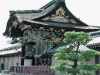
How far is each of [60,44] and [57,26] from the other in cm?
180

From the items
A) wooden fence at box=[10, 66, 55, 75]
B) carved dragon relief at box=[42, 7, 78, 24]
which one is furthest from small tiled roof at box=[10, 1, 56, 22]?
wooden fence at box=[10, 66, 55, 75]

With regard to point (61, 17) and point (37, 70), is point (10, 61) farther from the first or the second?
point (37, 70)

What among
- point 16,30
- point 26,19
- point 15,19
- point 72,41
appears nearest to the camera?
point 72,41

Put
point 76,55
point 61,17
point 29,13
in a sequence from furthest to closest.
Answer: point 29,13
point 61,17
point 76,55

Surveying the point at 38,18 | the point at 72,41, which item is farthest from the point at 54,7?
the point at 72,41

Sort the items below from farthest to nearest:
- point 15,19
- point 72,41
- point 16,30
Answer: point 16,30 → point 15,19 → point 72,41

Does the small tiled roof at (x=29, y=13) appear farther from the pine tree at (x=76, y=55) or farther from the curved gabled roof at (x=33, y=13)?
the pine tree at (x=76, y=55)

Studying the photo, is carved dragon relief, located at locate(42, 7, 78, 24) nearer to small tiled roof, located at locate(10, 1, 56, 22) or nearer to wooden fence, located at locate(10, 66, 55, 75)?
small tiled roof, located at locate(10, 1, 56, 22)

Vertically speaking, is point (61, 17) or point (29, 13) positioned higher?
point (29, 13)

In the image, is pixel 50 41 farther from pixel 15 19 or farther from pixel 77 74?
pixel 77 74

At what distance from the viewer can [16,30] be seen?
89.8ft

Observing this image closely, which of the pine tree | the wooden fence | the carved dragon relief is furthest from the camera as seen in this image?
the carved dragon relief

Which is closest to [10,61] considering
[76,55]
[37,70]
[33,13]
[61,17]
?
[33,13]

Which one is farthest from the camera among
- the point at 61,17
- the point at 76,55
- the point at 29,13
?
the point at 29,13
